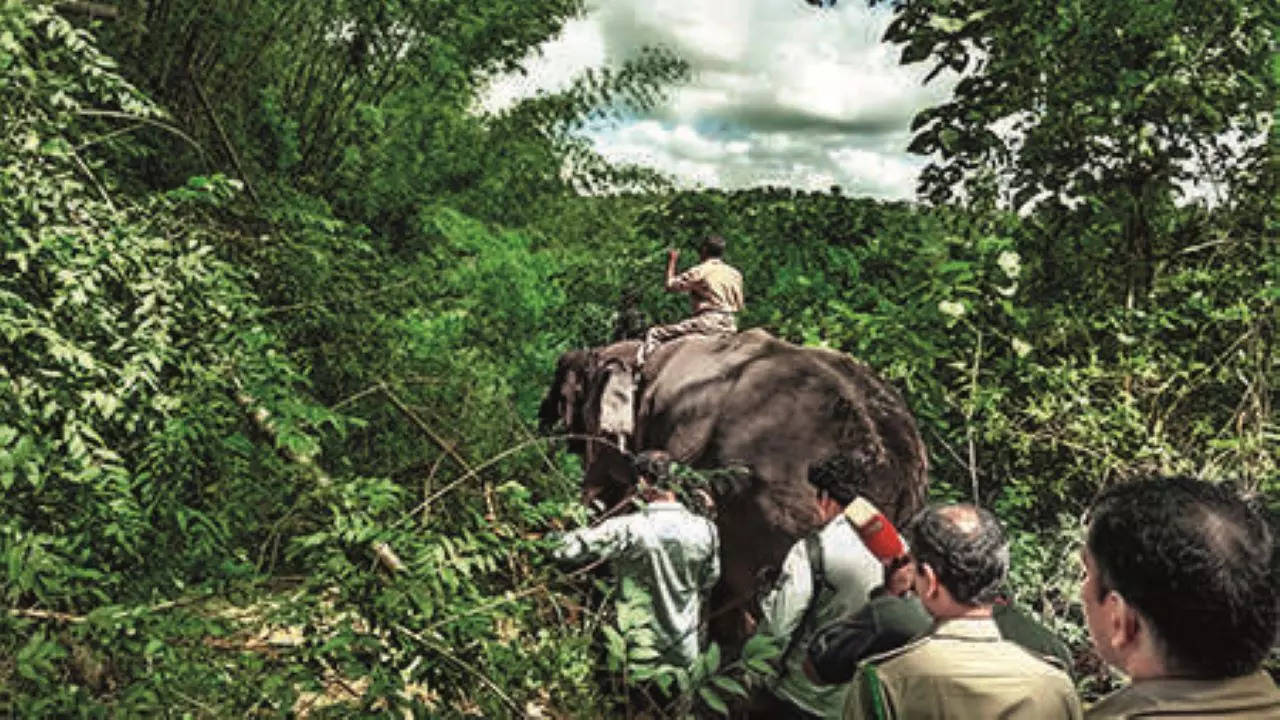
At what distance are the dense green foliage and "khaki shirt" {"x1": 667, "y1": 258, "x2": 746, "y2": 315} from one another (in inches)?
21.6

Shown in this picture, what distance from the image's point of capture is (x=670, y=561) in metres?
3.84

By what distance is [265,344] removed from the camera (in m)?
3.30

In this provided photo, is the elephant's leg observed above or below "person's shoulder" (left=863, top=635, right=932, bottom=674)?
below

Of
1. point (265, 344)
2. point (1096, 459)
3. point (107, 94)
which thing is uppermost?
point (1096, 459)

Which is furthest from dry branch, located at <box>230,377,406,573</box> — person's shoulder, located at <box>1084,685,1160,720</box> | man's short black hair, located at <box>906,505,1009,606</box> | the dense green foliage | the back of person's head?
person's shoulder, located at <box>1084,685,1160,720</box>

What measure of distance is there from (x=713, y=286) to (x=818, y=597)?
303 cm

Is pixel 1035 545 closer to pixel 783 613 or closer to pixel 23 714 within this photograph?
pixel 783 613

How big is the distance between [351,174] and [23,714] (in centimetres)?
491

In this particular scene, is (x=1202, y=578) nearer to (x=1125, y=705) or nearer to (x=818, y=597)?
(x=1125, y=705)

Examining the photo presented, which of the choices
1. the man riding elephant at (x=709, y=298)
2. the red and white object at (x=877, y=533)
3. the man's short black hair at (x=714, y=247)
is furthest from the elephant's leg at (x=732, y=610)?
the man's short black hair at (x=714, y=247)

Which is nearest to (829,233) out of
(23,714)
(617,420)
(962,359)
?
(962,359)

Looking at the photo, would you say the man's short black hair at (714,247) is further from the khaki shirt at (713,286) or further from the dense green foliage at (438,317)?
the dense green foliage at (438,317)

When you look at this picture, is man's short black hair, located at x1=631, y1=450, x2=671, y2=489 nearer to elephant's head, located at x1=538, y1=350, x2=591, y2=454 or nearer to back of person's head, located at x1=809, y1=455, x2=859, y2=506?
back of person's head, located at x1=809, y1=455, x2=859, y2=506

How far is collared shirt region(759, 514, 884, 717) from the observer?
10.7ft
